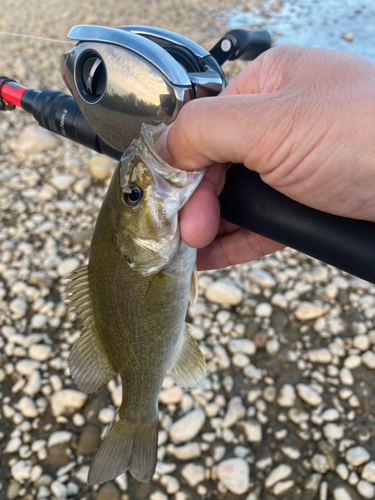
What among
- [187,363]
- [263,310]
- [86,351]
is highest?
[86,351]

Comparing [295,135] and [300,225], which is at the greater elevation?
[295,135]

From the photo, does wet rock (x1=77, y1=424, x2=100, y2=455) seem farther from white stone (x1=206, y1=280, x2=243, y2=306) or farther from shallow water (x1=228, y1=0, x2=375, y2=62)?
shallow water (x1=228, y1=0, x2=375, y2=62)

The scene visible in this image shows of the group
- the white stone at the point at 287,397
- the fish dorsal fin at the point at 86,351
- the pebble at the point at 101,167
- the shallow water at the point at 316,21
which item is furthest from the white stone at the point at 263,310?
the shallow water at the point at 316,21

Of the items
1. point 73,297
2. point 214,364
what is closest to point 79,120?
point 73,297

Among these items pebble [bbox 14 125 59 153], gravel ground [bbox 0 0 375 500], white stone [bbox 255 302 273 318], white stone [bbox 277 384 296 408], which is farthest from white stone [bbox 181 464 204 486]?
pebble [bbox 14 125 59 153]

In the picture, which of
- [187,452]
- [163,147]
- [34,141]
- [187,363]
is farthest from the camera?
[34,141]

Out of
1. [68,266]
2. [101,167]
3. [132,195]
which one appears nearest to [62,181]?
[101,167]

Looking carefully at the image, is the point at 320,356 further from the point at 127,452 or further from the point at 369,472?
the point at 127,452

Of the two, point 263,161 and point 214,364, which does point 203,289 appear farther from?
point 263,161
